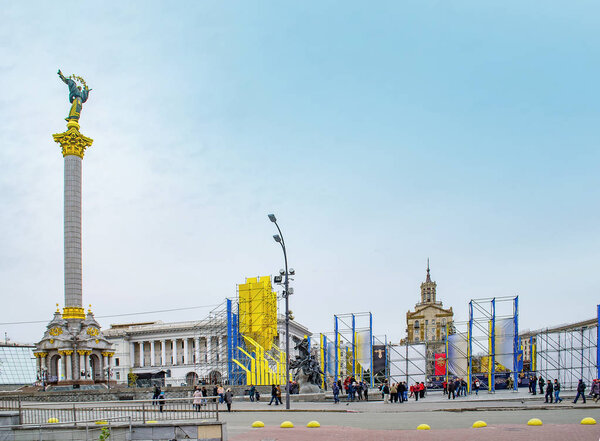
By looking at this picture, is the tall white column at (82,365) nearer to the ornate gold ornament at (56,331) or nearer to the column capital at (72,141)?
the ornate gold ornament at (56,331)

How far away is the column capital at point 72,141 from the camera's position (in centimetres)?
6850

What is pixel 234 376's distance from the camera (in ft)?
196

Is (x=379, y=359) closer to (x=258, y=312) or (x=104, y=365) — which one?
(x=258, y=312)

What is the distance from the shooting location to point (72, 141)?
68.6m

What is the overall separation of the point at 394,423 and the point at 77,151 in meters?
55.0

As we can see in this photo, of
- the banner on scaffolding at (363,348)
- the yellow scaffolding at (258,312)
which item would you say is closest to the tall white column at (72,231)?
the yellow scaffolding at (258,312)

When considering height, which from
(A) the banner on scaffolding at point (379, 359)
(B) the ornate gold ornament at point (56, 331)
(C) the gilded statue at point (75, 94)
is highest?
(C) the gilded statue at point (75, 94)

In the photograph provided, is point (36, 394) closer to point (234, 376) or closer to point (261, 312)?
point (234, 376)

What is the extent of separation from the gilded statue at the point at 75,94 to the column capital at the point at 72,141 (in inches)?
81.3

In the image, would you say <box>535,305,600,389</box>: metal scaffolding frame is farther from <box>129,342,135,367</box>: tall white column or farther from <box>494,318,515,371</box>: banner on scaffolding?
<box>129,342,135,367</box>: tall white column

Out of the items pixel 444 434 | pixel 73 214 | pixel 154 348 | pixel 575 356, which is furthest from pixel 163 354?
pixel 444 434

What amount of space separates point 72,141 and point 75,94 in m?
7.20

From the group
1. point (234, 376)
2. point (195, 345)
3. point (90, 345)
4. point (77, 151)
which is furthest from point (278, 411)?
point (195, 345)

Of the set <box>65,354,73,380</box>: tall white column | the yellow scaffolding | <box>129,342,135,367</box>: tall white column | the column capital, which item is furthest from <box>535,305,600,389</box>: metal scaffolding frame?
<box>129,342,135,367</box>: tall white column
